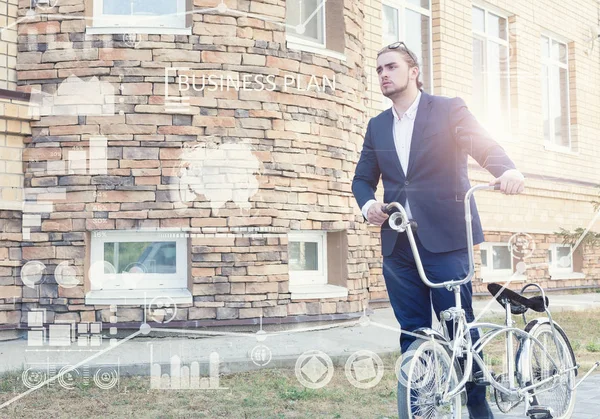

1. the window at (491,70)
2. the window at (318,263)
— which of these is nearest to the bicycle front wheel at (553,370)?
the window at (318,263)

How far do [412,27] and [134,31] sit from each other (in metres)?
5.26

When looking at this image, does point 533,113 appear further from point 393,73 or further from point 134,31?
point 393,73

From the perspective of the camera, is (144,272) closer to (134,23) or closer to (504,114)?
(134,23)

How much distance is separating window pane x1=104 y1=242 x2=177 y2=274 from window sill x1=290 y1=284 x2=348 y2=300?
129cm

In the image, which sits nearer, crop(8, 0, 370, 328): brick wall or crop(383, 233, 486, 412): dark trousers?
crop(383, 233, 486, 412): dark trousers

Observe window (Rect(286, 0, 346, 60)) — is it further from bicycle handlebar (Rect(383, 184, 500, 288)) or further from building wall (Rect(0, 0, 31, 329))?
bicycle handlebar (Rect(383, 184, 500, 288))

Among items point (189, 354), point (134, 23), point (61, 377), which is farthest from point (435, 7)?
point (61, 377)

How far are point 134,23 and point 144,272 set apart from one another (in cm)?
237

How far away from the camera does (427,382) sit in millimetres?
3395

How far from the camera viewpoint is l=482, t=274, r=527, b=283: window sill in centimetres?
1188
